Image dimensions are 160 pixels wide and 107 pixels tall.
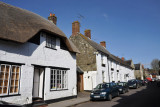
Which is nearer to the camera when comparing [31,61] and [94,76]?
[31,61]

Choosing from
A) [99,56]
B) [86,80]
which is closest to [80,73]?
[86,80]

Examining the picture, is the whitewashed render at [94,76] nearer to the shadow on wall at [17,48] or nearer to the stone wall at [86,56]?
the stone wall at [86,56]

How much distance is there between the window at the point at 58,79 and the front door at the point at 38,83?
3.42 ft

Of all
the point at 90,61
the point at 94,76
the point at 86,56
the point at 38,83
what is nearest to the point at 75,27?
the point at 86,56

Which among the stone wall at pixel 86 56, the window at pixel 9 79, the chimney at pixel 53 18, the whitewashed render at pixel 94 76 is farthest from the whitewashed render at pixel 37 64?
the stone wall at pixel 86 56

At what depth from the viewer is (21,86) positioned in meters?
8.76

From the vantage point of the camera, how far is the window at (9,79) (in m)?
7.87

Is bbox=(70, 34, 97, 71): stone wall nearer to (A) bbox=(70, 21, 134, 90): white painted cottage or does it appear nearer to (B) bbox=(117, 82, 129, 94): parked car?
(A) bbox=(70, 21, 134, 90): white painted cottage

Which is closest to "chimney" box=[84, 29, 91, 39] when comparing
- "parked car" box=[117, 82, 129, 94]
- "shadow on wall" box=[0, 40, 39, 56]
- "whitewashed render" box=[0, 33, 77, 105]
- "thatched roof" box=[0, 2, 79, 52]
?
"parked car" box=[117, 82, 129, 94]

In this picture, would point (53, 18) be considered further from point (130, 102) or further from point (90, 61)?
point (130, 102)

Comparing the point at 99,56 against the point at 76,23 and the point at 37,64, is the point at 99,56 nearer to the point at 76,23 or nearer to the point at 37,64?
the point at 76,23

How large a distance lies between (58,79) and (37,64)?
2827 mm

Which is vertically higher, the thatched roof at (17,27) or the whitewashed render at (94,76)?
the thatched roof at (17,27)

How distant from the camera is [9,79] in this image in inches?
320
